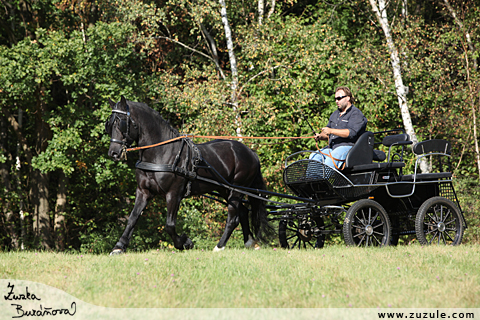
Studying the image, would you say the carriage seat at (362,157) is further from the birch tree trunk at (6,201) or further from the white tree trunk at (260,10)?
the birch tree trunk at (6,201)

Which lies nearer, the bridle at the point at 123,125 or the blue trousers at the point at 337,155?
the bridle at the point at 123,125

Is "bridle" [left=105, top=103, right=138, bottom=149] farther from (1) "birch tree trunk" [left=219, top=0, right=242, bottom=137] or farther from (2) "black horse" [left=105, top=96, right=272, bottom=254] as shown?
(1) "birch tree trunk" [left=219, top=0, right=242, bottom=137]

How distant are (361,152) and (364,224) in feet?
3.25

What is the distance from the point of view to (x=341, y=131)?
22.5 ft

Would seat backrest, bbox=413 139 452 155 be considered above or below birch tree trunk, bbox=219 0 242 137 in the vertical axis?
below

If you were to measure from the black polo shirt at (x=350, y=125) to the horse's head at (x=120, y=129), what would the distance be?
2831 millimetres

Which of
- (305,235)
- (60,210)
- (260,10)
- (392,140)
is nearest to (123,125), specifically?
(305,235)

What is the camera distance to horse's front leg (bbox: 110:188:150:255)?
6.44 meters

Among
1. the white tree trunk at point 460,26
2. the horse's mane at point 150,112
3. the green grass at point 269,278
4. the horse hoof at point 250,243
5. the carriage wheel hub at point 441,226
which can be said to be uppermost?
the white tree trunk at point 460,26

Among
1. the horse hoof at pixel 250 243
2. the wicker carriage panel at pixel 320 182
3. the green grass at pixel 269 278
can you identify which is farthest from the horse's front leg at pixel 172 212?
the wicker carriage panel at pixel 320 182

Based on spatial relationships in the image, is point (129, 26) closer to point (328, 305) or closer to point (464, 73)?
point (464, 73)

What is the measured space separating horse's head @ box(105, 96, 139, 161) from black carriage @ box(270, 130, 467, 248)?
2263 millimetres

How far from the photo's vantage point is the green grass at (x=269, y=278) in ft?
13.2

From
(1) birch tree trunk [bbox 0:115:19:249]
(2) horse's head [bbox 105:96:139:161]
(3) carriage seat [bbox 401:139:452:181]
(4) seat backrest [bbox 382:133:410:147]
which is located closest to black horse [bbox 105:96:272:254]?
(2) horse's head [bbox 105:96:139:161]
